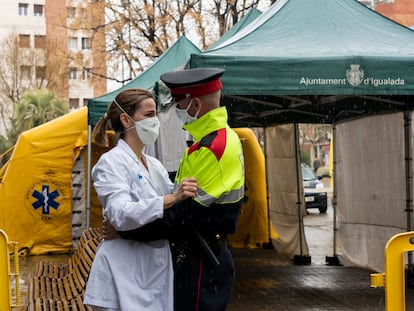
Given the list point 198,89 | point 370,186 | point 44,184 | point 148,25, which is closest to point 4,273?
point 198,89

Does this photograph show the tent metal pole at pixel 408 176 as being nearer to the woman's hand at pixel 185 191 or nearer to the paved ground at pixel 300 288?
the paved ground at pixel 300 288

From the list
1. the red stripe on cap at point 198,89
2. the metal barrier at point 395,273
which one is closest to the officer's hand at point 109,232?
the red stripe on cap at point 198,89

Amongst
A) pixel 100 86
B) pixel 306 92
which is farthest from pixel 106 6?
pixel 100 86

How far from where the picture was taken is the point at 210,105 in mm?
3508

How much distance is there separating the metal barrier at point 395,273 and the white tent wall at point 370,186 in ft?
17.1

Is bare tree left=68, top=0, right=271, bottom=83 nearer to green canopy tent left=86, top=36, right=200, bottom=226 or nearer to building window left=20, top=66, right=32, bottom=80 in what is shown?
green canopy tent left=86, top=36, right=200, bottom=226

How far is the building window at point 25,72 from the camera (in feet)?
183

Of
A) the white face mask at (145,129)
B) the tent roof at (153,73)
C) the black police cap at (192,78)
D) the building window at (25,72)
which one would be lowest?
the white face mask at (145,129)

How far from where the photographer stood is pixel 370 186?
11203mm

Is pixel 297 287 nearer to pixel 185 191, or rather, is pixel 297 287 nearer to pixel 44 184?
pixel 44 184

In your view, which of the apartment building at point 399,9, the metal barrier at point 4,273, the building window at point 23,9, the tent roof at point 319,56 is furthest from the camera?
the building window at point 23,9

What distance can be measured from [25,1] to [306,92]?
7362 centimetres

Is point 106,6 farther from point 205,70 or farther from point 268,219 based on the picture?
point 205,70

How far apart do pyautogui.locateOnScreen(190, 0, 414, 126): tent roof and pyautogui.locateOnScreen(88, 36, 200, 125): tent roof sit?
349cm
